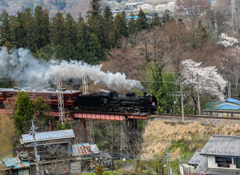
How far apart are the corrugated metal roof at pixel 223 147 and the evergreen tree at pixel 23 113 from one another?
21.5 metres

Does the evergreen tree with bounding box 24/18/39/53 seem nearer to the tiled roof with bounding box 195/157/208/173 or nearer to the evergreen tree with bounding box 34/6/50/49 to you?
the evergreen tree with bounding box 34/6/50/49

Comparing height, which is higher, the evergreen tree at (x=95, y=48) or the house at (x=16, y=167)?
the evergreen tree at (x=95, y=48)

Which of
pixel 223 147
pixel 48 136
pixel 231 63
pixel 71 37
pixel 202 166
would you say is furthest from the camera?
pixel 71 37

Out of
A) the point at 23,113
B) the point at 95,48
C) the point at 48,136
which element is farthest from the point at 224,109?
the point at 95,48

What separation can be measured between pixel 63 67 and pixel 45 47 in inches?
603

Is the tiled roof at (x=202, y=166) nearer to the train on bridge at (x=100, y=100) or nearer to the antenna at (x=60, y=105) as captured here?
the train on bridge at (x=100, y=100)

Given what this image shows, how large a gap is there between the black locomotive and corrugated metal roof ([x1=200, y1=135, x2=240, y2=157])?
13.5m

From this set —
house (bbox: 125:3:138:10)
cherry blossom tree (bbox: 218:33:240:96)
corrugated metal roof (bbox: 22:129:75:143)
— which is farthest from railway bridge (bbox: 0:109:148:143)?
house (bbox: 125:3:138:10)

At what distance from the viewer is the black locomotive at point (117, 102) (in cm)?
4046

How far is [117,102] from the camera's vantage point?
137 feet

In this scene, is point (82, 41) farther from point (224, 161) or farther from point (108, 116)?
point (224, 161)

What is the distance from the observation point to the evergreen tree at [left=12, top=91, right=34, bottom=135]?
40.8 metres

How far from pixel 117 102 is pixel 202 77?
13.9 metres

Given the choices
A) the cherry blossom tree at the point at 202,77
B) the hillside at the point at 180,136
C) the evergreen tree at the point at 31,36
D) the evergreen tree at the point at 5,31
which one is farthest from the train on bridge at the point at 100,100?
the evergreen tree at the point at 5,31
